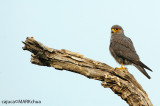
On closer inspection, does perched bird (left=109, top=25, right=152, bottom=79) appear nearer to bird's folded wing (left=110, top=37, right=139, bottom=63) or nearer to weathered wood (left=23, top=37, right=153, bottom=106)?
bird's folded wing (left=110, top=37, right=139, bottom=63)

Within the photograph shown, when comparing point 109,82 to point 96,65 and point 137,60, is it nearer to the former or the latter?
point 96,65

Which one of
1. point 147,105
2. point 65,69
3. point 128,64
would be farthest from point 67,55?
point 128,64

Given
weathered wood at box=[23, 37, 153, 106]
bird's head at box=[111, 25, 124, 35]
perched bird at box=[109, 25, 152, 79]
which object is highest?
bird's head at box=[111, 25, 124, 35]

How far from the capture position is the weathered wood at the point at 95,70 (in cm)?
518

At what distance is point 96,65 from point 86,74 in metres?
0.33

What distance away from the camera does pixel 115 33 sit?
8680mm

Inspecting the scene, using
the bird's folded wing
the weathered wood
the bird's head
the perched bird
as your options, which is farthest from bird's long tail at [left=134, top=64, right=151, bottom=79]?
the bird's head

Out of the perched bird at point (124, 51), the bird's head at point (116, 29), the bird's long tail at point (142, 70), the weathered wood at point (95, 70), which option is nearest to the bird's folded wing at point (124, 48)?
the perched bird at point (124, 51)

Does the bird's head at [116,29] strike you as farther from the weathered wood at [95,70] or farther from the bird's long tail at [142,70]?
the weathered wood at [95,70]

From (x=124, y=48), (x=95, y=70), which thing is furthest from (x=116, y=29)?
(x=95, y=70)

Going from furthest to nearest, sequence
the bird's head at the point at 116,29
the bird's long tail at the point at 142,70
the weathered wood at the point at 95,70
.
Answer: the bird's head at the point at 116,29 < the bird's long tail at the point at 142,70 < the weathered wood at the point at 95,70

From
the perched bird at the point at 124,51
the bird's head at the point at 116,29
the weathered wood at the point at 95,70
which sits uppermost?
the bird's head at the point at 116,29

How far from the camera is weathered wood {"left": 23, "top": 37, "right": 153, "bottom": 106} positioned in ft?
17.0

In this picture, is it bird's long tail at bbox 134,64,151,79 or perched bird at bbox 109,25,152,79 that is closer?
bird's long tail at bbox 134,64,151,79
